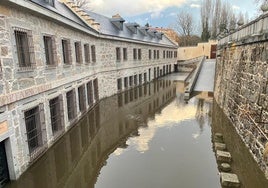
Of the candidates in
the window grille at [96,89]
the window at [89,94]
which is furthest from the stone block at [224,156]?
the window grille at [96,89]

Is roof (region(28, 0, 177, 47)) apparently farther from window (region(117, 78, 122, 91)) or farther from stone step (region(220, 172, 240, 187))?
stone step (region(220, 172, 240, 187))

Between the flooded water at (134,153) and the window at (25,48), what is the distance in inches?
145

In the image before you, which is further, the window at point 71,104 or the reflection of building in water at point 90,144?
the window at point 71,104

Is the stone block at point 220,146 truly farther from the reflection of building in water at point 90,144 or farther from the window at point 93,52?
the window at point 93,52

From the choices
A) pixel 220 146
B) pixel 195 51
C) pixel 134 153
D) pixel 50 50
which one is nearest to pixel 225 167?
pixel 220 146

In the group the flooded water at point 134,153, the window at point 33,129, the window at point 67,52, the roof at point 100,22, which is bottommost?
the flooded water at point 134,153

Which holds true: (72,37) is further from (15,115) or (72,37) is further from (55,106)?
(15,115)

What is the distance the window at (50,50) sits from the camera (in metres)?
9.54

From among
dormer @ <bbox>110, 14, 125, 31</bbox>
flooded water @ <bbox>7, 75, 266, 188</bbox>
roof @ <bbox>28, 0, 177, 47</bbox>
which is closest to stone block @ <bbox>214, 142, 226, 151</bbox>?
flooded water @ <bbox>7, 75, 266, 188</bbox>

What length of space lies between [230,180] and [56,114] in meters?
7.75

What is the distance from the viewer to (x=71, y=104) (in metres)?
11.9

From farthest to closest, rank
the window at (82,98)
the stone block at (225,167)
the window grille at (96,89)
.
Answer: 1. the window grille at (96,89)
2. the window at (82,98)
3. the stone block at (225,167)

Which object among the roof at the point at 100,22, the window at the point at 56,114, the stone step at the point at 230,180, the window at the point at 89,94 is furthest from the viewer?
the window at the point at 89,94

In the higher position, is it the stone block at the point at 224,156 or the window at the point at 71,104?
the window at the point at 71,104
